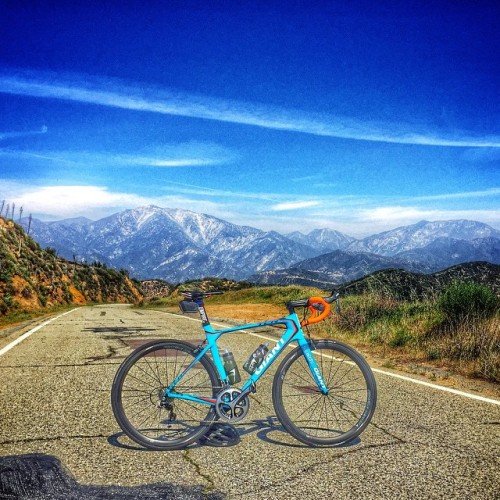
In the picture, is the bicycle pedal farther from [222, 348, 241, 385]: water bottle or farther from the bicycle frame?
[222, 348, 241, 385]: water bottle

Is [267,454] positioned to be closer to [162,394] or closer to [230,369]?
[230,369]

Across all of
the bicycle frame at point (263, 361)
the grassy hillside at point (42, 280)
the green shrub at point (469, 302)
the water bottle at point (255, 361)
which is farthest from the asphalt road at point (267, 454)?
the grassy hillside at point (42, 280)

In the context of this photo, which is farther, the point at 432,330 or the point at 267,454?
the point at 432,330

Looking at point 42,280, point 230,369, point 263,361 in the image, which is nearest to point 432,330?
point 263,361

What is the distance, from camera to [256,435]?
4559 mm

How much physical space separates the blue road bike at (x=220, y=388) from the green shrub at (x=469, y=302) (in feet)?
23.6

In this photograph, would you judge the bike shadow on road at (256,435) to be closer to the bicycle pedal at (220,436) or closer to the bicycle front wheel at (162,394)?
the bicycle pedal at (220,436)

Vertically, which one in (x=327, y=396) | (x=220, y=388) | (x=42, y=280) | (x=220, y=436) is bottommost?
(x=42, y=280)

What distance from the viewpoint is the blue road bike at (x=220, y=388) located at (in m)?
4.25

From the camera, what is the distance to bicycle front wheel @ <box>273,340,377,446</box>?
4.33m

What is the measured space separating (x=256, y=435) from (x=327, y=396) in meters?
0.79

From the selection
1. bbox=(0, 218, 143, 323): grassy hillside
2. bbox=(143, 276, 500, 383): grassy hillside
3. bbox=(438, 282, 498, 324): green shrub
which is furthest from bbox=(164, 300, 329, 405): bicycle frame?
bbox=(0, 218, 143, 323): grassy hillside

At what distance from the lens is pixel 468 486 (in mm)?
3422

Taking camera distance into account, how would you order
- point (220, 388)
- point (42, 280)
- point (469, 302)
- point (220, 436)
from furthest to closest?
point (42, 280)
point (469, 302)
point (220, 436)
point (220, 388)
